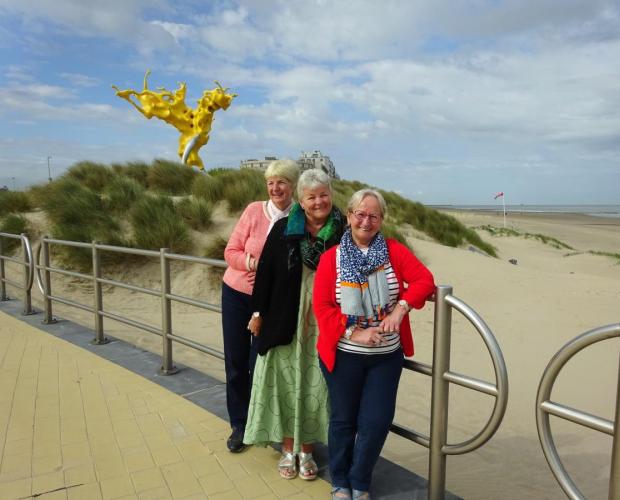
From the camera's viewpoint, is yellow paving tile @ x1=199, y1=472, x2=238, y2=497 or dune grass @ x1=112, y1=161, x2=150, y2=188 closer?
yellow paving tile @ x1=199, y1=472, x2=238, y2=497

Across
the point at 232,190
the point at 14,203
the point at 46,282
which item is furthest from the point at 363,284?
the point at 14,203

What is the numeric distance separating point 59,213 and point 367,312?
9922 mm

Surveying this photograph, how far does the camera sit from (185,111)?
53.8 feet

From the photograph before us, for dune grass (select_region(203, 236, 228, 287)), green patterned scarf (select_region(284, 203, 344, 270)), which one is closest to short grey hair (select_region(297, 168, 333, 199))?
green patterned scarf (select_region(284, 203, 344, 270))

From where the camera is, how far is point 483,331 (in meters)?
2.03

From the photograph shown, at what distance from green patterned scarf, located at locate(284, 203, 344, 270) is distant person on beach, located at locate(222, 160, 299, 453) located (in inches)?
9.7

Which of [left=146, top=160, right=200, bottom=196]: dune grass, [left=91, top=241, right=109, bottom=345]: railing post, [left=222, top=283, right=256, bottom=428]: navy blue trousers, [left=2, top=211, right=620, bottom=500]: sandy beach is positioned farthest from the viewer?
[left=146, top=160, right=200, bottom=196]: dune grass

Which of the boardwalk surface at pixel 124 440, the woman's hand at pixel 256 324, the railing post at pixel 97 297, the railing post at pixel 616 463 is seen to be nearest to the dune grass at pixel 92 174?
the railing post at pixel 97 297

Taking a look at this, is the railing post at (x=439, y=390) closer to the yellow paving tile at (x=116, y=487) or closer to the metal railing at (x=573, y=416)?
the metal railing at (x=573, y=416)

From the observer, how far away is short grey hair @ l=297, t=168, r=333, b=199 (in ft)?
7.68

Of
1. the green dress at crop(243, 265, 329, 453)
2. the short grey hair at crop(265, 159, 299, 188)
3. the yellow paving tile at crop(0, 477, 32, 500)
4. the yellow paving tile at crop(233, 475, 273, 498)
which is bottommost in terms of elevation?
the yellow paving tile at crop(0, 477, 32, 500)

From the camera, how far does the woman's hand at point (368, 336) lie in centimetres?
218

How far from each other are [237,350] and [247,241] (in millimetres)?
668

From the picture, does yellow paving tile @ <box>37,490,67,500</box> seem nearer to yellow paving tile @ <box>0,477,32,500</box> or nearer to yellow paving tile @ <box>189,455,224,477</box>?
yellow paving tile @ <box>0,477,32,500</box>
